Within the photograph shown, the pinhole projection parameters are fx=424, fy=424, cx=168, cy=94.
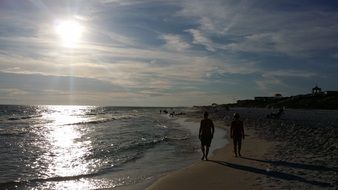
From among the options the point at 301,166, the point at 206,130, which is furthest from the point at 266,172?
the point at 206,130

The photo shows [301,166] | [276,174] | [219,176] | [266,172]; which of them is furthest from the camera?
[301,166]

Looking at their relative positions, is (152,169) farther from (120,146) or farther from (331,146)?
(120,146)

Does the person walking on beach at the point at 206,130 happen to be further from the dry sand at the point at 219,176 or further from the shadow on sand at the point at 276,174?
the shadow on sand at the point at 276,174

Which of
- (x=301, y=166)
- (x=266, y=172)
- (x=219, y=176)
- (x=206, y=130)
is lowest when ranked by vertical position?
(x=219, y=176)

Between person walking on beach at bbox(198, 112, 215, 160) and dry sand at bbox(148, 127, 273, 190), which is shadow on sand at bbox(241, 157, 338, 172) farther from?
person walking on beach at bbox(198, 112, 215, 160)

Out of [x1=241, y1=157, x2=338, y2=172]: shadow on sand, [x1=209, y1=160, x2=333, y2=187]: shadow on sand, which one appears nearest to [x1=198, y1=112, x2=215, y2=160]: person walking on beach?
[x1=209, y1=160, x2=333, y2=187]: shadow on sand

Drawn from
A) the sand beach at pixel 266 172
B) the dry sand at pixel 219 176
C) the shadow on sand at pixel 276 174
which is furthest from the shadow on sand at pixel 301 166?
the shadow on sand at pixel 276 174

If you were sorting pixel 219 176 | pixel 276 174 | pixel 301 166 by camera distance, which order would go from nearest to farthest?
pixel 276 174 < pixel 219 176 < pixel 301 166

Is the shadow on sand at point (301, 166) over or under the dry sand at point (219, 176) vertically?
over

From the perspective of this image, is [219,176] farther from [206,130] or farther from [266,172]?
[206,130]

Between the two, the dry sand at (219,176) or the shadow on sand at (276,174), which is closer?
the shadow on sand at (276,174)

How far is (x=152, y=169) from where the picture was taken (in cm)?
1544

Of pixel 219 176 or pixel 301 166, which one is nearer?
pixel 219 176

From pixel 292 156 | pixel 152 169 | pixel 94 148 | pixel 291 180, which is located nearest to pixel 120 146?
pixel 94 148
